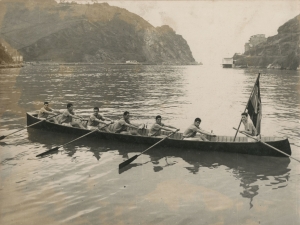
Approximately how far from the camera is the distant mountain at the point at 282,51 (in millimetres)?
100062

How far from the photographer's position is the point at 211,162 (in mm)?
14430

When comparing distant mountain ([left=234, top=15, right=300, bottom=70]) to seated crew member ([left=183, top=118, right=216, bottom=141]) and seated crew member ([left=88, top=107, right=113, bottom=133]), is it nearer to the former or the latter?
seated crew member ([left=183, top=118, right=216, bottom=141])

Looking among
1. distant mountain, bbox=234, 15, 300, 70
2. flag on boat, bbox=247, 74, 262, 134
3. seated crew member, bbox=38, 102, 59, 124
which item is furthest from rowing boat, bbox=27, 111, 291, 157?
distant mountain, bbox=234, 15, 300, 70

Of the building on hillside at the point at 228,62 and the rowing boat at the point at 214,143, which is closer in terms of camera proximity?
the rowing boat at the point at 214,143

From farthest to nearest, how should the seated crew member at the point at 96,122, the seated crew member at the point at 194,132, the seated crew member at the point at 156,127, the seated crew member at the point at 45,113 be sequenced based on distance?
the seated crew member at the point at 45,113 < the seated crew member at the point at 96,122 < the seated crew member at the point at 156,127 < the seated crew member at the point at 194,132

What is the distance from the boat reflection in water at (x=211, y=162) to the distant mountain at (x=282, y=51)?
9137 cm

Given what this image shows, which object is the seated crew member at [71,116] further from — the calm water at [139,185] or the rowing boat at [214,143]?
the calm water at [139,185]

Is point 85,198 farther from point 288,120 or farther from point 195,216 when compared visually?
point 288,120

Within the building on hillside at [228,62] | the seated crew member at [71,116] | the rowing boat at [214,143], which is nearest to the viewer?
the rowing boat at [214,143]

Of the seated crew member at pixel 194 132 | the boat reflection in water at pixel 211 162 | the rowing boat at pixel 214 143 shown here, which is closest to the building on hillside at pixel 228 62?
the rowing boat at pixel 214 143

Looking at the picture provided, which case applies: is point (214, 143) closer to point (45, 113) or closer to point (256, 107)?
point (256, 107)

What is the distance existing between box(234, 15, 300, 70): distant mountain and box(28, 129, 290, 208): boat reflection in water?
9137 centimetres

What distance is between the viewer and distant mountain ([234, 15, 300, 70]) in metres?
100

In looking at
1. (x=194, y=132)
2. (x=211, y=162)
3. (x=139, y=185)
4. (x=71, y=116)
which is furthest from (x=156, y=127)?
(x=71, y=116)
